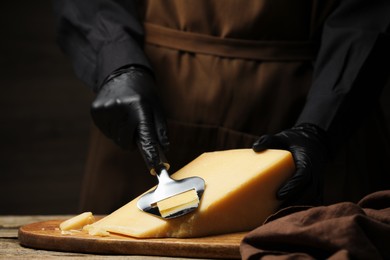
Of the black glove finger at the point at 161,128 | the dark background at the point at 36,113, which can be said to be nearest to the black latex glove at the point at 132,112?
the black glove finger at the point at 161,128

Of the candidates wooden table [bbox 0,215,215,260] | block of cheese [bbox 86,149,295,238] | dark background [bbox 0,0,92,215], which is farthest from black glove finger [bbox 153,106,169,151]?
dark background [bbox 0,0,92,215]

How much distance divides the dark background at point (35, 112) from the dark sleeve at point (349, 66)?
150cm

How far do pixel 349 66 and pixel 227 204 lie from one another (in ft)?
1.81

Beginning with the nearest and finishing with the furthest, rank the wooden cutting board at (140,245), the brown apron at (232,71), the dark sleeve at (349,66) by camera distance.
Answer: the wooden cutting board at (140,245) < the dark sleeve at (349,66) < the brown apron at (232,71)

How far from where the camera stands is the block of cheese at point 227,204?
1422 mm

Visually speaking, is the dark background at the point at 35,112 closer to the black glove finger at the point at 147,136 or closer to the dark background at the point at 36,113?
the dark background at the point at 36,113

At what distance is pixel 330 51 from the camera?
6.17ft

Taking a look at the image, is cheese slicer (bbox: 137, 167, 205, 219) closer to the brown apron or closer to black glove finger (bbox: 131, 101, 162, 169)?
black glove finger (bbox: 131, 101, 162, 169)

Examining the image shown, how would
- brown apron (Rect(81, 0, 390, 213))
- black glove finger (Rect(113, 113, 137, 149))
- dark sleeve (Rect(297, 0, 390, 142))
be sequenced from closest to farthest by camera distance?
1. black glove finger (Rect(113, 113, 137, 149))
2. dark sleeve (Rect(297, 0, 390, 142))
3. brown apron (Rect(81, 0, 390, 213))

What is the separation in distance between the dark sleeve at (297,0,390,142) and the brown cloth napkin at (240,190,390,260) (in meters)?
0.52

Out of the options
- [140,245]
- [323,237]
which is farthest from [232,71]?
[323,237]

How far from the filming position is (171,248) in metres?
1.35

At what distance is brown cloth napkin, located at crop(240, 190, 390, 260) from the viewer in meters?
1.16

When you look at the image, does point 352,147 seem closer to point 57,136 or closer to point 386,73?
point 386,73
